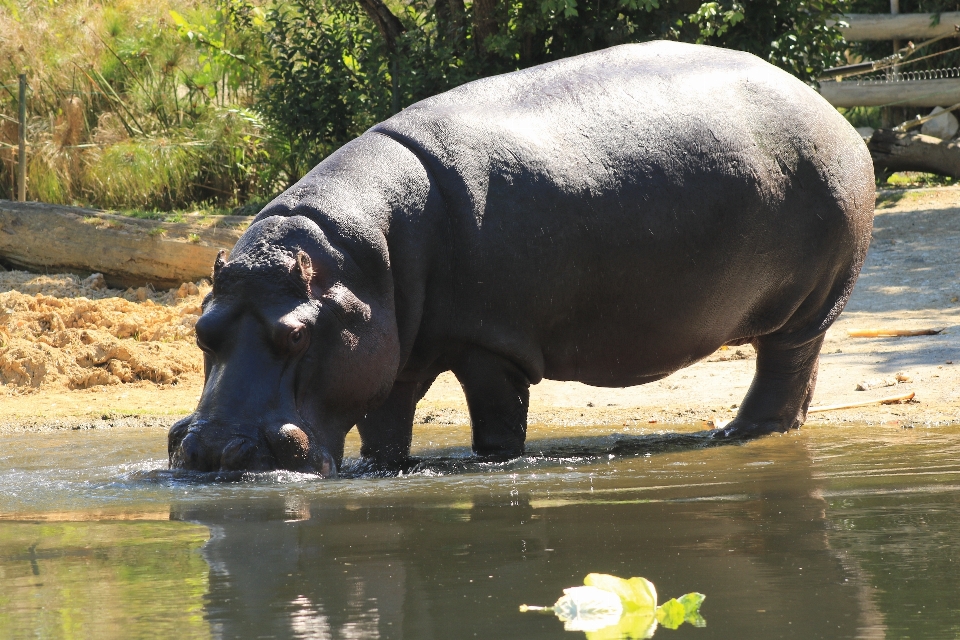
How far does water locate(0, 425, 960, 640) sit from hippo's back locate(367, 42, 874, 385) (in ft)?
1.89

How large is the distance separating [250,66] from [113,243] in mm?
3948

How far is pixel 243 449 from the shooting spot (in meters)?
4.10

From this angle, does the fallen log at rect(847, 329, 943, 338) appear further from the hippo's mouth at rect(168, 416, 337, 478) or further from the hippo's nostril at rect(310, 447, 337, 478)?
the hippo's mouth at rect(168, 416, 337, 478)

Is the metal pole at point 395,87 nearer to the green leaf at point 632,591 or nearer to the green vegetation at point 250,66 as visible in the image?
the green vegetation at point 250,66

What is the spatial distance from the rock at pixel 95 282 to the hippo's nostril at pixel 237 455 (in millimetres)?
6292

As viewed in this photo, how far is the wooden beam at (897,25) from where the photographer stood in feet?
46.0

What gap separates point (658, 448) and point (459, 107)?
1.64 m

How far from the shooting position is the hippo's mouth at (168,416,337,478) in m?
4.11

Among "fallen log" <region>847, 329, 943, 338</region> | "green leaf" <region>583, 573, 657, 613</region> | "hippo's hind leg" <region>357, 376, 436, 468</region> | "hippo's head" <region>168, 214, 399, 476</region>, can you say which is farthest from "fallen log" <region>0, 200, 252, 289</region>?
"green leaf" <region>583, 573, 657, 613</region>

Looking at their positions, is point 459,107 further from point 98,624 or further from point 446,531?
point 98,624

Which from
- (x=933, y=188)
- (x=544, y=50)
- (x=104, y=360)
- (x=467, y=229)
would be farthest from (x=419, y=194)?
(x=933, y=188)

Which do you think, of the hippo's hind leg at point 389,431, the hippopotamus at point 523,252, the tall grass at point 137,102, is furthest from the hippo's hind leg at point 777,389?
the tall grass at point 137,102

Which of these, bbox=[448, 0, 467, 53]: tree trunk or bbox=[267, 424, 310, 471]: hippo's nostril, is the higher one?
bbox=[448, 0, 467, 53]: tree trunk

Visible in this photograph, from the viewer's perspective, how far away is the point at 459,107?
16.4 ft
